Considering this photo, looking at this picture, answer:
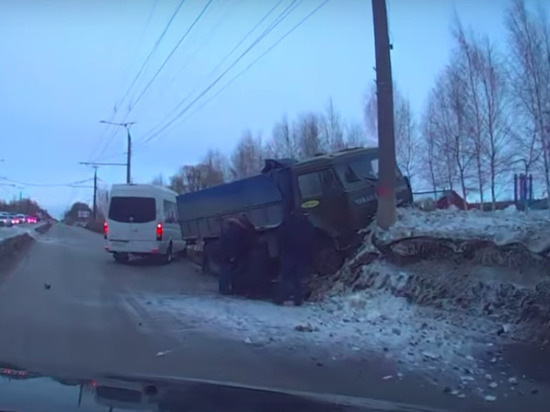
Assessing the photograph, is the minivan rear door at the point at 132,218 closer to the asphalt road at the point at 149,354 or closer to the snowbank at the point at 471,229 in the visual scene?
the asphalt road at the point at 149,354

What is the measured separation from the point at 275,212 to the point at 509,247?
5869 mm

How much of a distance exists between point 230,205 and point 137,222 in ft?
18.9

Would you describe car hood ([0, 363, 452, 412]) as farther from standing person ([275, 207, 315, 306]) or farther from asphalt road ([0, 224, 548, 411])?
standing person ([275, 207, 315, 306])

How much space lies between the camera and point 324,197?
49.9 feet

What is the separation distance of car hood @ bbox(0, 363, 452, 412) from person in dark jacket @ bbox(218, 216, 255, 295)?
28.4 ft

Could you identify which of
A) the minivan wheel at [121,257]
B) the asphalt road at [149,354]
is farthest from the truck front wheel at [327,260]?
the minivan wheel at [121,257]

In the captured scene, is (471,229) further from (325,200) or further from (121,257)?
(121,257)

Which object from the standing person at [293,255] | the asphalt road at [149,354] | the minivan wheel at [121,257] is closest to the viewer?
the asphalt road at [149,354]

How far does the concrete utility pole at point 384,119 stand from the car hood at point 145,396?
876cm

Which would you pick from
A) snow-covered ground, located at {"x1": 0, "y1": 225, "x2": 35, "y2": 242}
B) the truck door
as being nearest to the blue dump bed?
the truck door

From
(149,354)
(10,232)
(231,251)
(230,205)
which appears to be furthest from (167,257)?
(10,232)

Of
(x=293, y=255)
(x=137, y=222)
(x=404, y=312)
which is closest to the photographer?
(x=404, y=312)

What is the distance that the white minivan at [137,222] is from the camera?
72.6 ft

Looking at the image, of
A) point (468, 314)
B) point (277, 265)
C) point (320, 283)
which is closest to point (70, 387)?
point (468, 314)
